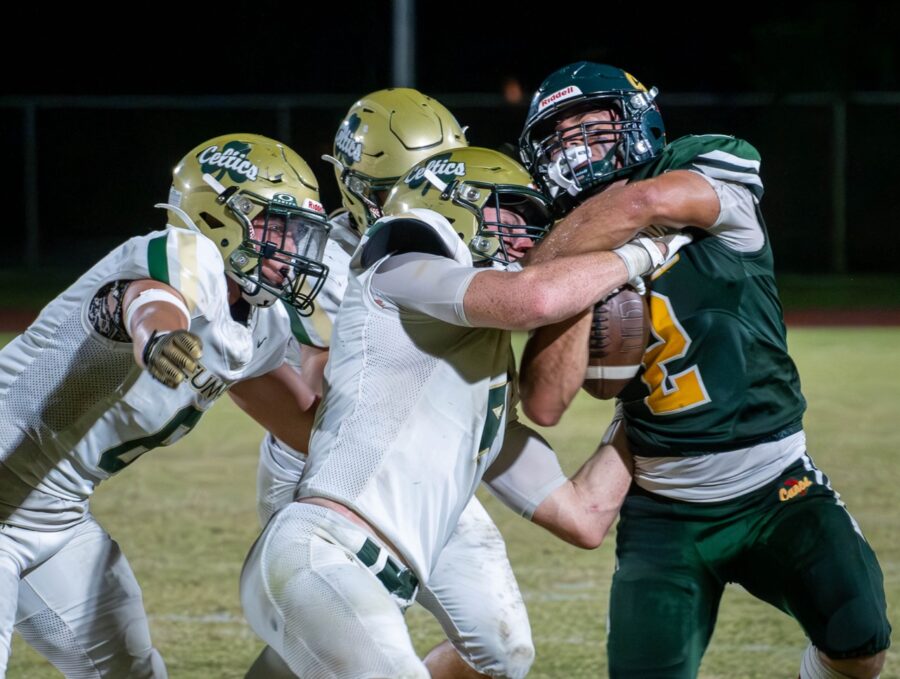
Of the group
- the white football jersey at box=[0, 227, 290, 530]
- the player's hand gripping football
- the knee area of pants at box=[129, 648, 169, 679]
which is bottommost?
the knee area of pants at box=[129, 648, 169, 679]

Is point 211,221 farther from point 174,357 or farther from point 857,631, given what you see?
point 857,631

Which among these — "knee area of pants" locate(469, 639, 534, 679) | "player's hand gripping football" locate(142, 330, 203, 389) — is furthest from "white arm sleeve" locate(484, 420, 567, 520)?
"player's hand gripping football" locate(142, 330, 203, 389)

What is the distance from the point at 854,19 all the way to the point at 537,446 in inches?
722

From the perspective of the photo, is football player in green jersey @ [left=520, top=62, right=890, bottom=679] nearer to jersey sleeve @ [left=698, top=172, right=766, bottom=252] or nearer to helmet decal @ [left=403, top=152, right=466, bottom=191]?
jersey sleeve @ [left=698, top=172, right=766, bottom=252]

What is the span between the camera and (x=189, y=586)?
532 cm

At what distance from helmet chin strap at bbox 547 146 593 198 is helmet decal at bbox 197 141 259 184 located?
2.65 ft

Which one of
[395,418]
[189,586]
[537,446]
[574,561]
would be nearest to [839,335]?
[574,561]

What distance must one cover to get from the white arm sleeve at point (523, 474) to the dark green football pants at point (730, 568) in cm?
27

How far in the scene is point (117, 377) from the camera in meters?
3.26

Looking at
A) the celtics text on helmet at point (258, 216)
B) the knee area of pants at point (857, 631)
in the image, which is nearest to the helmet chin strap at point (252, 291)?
the celtics text on helmet at point (258, 216)

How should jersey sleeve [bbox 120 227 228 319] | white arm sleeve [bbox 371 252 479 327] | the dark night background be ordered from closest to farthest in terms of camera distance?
white arm sleeve [bbox 371 252 479 327] < jersey sleeve [bbox 120 227 228 319] < the dark night background

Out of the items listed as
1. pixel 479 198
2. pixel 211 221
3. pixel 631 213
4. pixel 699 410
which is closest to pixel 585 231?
pixel 631 213

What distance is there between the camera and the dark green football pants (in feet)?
10.7

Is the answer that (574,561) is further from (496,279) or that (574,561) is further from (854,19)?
(854,19)
